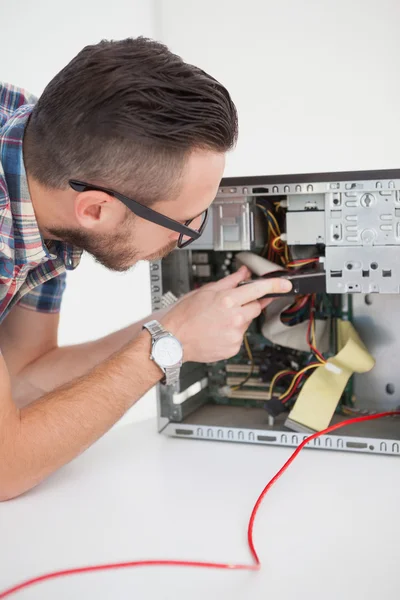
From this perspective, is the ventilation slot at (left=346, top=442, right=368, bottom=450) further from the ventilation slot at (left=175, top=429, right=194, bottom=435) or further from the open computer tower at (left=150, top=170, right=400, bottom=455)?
the ventilation slot at (left=175, top=429, right=194, bottom=435)

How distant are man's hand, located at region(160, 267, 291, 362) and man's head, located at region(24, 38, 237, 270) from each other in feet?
0.53

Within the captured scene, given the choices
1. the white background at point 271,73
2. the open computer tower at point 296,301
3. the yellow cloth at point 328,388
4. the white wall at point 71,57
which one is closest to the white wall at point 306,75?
the white background at point 271,73

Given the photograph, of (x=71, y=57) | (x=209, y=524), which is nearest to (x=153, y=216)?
(x=209, y=524)

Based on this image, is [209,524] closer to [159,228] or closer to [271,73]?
[159,228]

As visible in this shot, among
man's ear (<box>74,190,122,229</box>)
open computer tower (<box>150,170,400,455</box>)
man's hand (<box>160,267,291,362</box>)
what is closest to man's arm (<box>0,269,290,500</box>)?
man's hand (<box>160,267,291,362</box>)

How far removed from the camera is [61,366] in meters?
1.44

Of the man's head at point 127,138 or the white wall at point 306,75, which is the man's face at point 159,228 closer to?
the man's head at point 127,138

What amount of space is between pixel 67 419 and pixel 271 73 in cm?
143

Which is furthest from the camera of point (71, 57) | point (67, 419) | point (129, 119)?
point (71, 57)

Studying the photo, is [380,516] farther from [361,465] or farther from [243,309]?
[243,309]

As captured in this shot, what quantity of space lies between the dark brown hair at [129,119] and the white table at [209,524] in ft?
1.59

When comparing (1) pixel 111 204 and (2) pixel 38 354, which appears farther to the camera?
(2) pixel 38 354

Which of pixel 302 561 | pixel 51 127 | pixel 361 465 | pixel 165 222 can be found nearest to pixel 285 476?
pixel 361 465

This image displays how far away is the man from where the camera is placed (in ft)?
3.27
